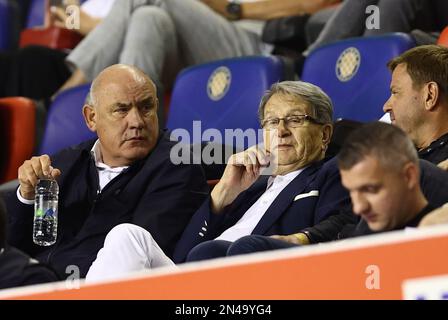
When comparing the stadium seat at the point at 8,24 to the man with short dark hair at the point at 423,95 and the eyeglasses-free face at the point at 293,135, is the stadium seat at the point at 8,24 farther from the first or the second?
the man with short dark hair at the point at 423,95

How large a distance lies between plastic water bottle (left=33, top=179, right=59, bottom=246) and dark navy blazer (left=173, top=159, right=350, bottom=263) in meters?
0.31

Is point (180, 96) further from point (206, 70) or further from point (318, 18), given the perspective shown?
point (318, 18)

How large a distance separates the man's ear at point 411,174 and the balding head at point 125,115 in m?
0.98

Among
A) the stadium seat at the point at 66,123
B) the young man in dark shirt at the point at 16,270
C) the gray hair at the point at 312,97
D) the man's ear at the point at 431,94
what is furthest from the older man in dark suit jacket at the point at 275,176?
the stadium seat at the point at 66,123

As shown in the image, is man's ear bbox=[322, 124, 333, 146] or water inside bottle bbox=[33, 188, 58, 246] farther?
water inside bottle bbox=[33, 188, 58, 246]

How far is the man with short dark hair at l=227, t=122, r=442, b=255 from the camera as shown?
1314 millimetres

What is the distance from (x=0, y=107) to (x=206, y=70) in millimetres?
662

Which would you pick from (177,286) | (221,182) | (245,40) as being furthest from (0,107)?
(177,286)

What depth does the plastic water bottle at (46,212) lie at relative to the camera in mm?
2117

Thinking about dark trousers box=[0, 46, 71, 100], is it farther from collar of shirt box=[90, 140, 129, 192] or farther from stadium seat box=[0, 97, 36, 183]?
collar of shirt box=[90, 140, 129, 192]

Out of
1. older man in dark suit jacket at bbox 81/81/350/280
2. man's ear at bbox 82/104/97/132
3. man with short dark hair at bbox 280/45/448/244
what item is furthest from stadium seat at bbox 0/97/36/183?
man with short dark hair at bbox 280/45/448/244

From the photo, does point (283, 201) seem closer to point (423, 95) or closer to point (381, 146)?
point (423, 95)

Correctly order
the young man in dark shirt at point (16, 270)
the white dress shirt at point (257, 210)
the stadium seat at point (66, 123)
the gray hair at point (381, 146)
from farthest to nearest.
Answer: the stadium seat at point (66, 123) < the white dress shirt at point (257, 210) < the young man in dark shirt at point (16, 270) < the gray hair at point (381, 146)

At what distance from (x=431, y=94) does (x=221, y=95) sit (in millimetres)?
963
